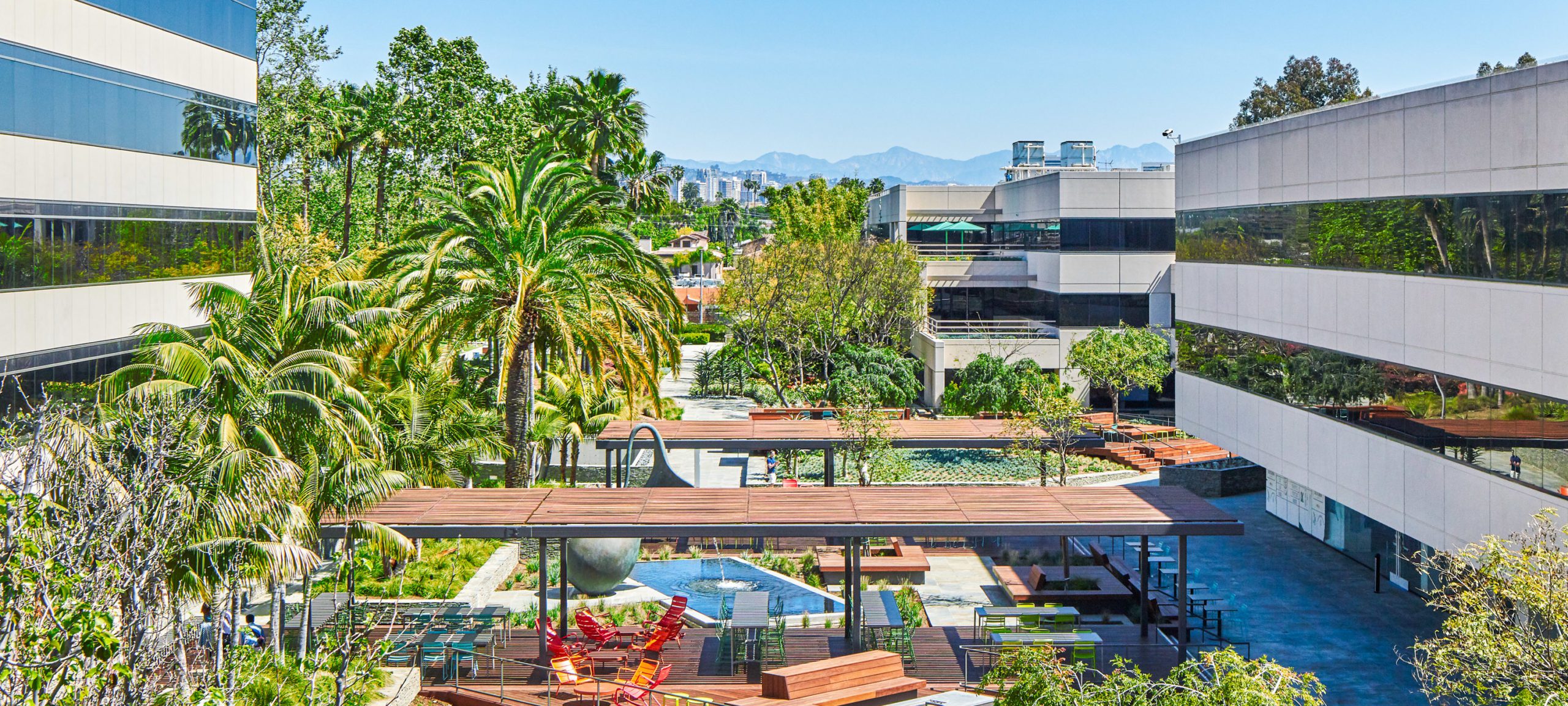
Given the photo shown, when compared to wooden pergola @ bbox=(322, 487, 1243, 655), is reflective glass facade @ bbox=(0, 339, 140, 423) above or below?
above

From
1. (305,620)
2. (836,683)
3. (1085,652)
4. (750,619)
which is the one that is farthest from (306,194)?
(1085,652)

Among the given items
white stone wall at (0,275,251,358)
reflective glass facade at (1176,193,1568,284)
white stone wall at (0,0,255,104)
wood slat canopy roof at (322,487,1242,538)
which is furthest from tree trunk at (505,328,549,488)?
reflective glass facade at (1176,193,1568,284)

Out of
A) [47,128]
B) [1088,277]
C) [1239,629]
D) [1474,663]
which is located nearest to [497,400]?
[47,128]

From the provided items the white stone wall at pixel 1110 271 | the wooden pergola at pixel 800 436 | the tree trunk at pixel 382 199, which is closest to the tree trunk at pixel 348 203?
the tree trunk at pixel 382 199

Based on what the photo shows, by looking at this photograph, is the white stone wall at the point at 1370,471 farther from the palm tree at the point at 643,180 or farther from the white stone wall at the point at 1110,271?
the palm tree at the point at 643,180

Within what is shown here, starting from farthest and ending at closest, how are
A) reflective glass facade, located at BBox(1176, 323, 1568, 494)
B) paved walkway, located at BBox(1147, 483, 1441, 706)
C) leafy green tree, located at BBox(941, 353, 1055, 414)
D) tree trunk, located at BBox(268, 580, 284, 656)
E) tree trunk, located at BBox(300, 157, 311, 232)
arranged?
tree trunk, located at BBox(300, 157, 311, 232) → leafy green tree, located at BBox(941, 353, 1055, 414) → paved walkway, located at BBox(1147, 483, 1441, 706) → reflective glass facade, located at BBox(1176, 323, 1568, 494) → tree trunk, located at BBox(268, 580, 284, 656)

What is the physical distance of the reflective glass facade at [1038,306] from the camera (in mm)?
52500

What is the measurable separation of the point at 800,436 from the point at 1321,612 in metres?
11.8

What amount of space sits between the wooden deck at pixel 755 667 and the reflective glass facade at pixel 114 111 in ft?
44.8

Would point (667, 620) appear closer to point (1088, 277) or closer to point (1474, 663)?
point (1474, 663)

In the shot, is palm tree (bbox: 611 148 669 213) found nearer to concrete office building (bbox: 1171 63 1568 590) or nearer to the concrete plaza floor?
concrete office building (bbox: 1171 63 1568 590)

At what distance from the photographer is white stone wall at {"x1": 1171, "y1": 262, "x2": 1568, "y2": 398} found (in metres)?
18.8

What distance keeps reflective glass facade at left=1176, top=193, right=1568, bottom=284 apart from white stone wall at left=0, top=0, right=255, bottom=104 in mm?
25321

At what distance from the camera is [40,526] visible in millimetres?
9477
